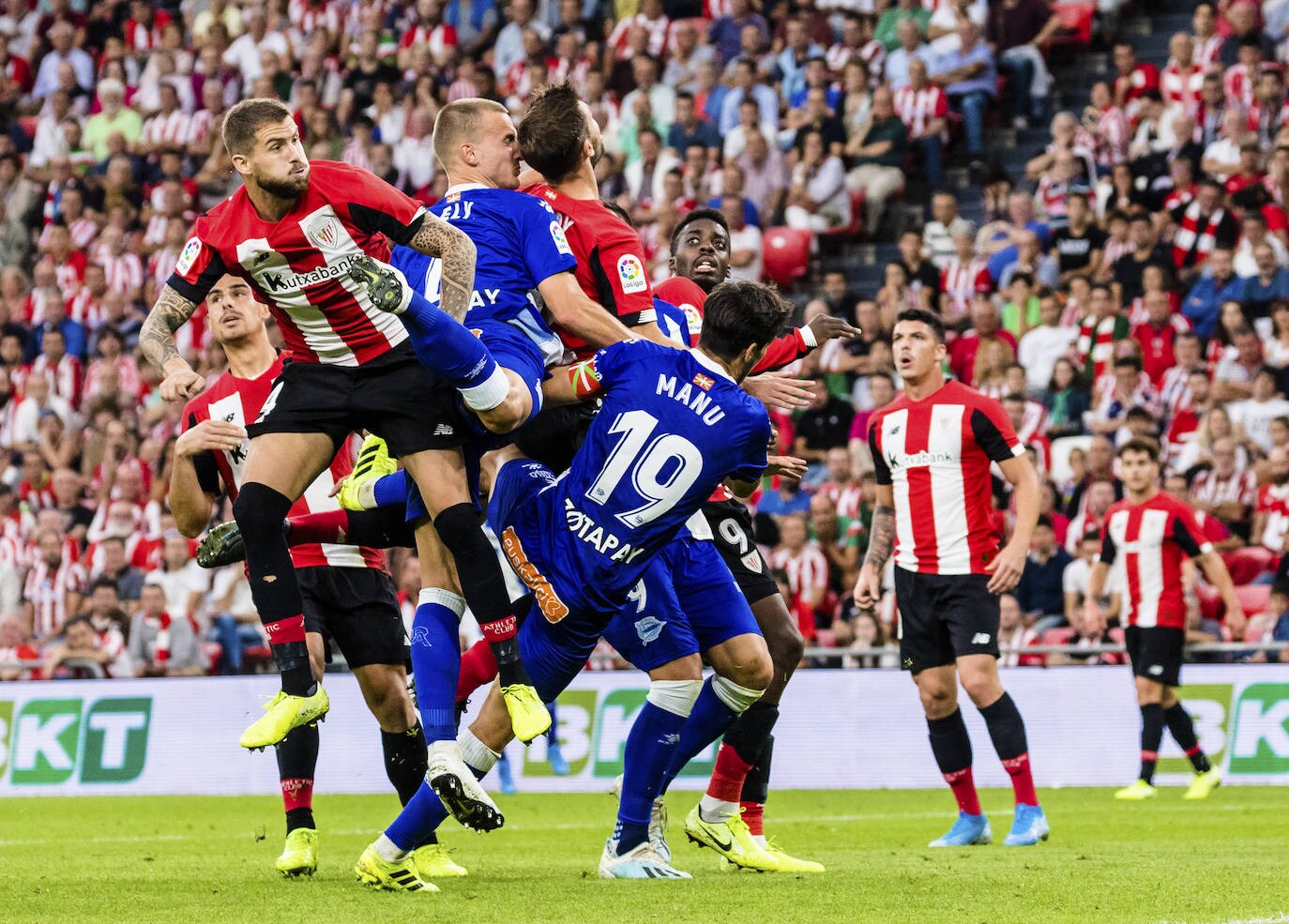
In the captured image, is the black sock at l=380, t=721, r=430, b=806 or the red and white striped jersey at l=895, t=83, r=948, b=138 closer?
the black sock at l=380, t=721, r=430, b=806

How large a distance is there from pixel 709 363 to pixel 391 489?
4.89 feet

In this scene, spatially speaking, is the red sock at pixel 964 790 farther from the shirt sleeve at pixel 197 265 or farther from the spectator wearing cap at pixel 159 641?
the spectator wearing cap at pixel 159 641

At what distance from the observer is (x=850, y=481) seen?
16.5 meters

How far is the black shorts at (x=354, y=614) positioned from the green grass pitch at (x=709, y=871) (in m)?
0.96

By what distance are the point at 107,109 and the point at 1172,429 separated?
1478 cm

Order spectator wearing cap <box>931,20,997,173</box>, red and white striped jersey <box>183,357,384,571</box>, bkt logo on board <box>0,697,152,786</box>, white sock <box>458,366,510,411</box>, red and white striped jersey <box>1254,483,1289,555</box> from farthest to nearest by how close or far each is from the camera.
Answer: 1. spectator wearing cap <box>931,20,997,173</box>
2. bkt logo on board <box>0,697,152,786</box>
3. red and white striped jersey <box>1254,483,1289,555</box>
4. red and white striped jersey <box>183,357,384,571</box>
5. white sock <box>458,366,510,411</box>

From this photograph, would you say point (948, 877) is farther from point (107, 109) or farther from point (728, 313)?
point (107, 109)

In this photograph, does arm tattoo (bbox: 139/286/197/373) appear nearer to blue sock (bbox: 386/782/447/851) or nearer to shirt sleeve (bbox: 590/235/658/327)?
shirt sleeve (bbox: 590/235/658/327)

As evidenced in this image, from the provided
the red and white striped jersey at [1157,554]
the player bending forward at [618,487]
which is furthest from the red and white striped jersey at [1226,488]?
the player bending forward at [618,487]

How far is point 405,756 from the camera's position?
28.1 ft

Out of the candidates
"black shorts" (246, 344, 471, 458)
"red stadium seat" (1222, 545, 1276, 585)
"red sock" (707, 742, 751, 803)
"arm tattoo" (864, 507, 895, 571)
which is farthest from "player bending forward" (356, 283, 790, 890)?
"red stadium seat" (1222, 545, 1276, 585)

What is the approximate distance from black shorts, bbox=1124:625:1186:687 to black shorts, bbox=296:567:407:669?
640 centimetres

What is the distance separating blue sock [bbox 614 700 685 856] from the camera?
762cm

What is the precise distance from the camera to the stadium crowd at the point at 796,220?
15.9 m
